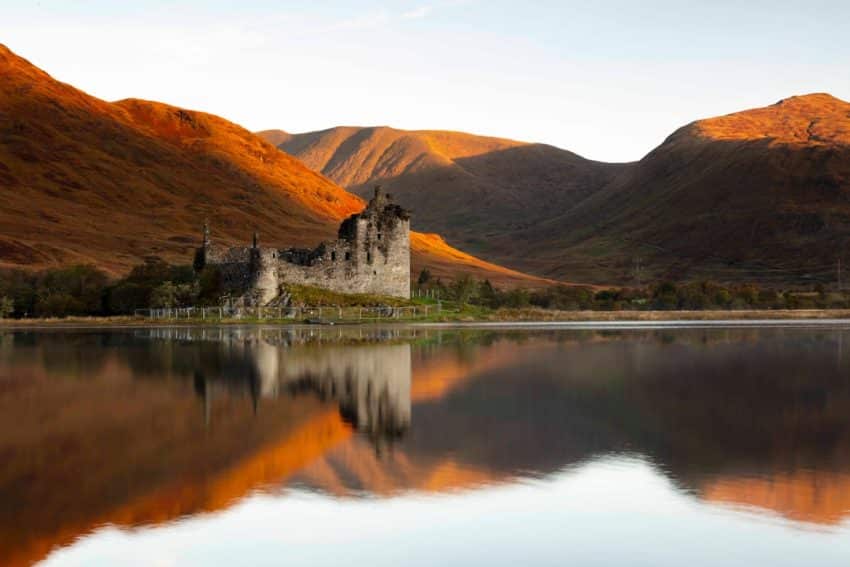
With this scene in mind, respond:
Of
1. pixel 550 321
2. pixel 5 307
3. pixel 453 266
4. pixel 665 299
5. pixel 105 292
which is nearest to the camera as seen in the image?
pixel 5 307

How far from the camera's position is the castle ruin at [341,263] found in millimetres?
57656

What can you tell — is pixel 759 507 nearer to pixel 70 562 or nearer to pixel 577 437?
pixel 577 437

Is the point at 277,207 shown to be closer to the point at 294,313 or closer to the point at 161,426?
the point at 294,313

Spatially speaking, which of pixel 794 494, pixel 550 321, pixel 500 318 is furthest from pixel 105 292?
pixel 794 494

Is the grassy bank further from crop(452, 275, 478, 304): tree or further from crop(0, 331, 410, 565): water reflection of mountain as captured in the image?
crop(0, 331, 410, 565): water reflection of mountain

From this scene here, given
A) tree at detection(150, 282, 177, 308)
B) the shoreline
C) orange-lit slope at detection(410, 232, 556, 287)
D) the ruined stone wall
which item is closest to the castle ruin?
the ruined stone wall

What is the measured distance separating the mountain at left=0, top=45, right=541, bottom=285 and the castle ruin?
43.2m

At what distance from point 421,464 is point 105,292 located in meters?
54.0

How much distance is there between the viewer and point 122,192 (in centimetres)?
15425

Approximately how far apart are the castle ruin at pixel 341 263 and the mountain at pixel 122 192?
142 ft

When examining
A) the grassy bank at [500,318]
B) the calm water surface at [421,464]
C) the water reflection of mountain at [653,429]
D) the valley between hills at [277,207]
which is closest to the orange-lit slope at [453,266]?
the valley between hills at [277,207]

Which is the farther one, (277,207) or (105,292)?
(277,207)

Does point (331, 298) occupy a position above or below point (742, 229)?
below

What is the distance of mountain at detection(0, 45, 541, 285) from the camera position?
396ft
